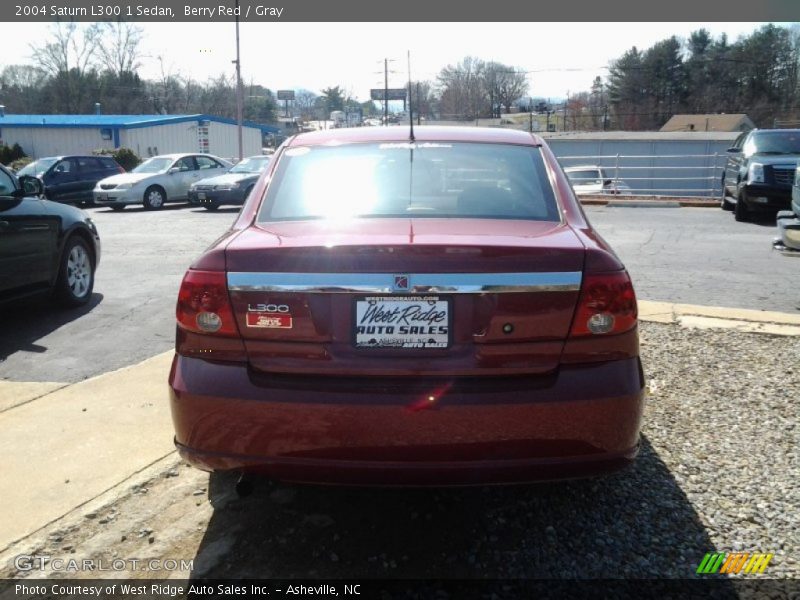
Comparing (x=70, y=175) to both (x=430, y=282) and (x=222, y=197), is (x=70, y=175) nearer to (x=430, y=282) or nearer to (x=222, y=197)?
(x=222, y=197)

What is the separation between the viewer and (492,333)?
8.70ft

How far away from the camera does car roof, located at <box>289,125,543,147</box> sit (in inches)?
156

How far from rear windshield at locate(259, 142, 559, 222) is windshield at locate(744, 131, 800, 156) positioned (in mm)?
12367

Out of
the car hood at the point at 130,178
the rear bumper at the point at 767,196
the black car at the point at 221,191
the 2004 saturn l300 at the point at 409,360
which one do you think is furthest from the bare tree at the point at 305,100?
the 2004 saturn l300 at the point at 409,360

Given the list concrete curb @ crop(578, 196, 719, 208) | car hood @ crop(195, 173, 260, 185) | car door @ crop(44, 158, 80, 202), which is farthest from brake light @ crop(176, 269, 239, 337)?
car door @ crop(44, 158, 80, 202)

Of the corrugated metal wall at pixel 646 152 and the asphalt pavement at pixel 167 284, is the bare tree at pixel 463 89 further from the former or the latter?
the asphalt pavement at pixel 167 284

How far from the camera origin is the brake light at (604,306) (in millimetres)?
2705

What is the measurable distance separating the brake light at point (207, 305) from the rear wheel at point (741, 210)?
13.0 meters

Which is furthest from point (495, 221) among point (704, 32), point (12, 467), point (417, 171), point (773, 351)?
point (704, 32)

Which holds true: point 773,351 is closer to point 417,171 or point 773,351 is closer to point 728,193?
point 417,171

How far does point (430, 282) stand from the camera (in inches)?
104

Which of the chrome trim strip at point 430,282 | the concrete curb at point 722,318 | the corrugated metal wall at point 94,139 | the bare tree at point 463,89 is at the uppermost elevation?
the bare tree at point 463,89

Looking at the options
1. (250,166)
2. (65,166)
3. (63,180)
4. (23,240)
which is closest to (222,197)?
(250,166)

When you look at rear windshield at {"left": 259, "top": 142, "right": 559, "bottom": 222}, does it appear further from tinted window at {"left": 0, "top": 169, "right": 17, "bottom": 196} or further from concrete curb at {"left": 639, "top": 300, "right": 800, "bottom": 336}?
tinted window at {"left": 0, "top": 169, "right": 17, "bottom": 196}
